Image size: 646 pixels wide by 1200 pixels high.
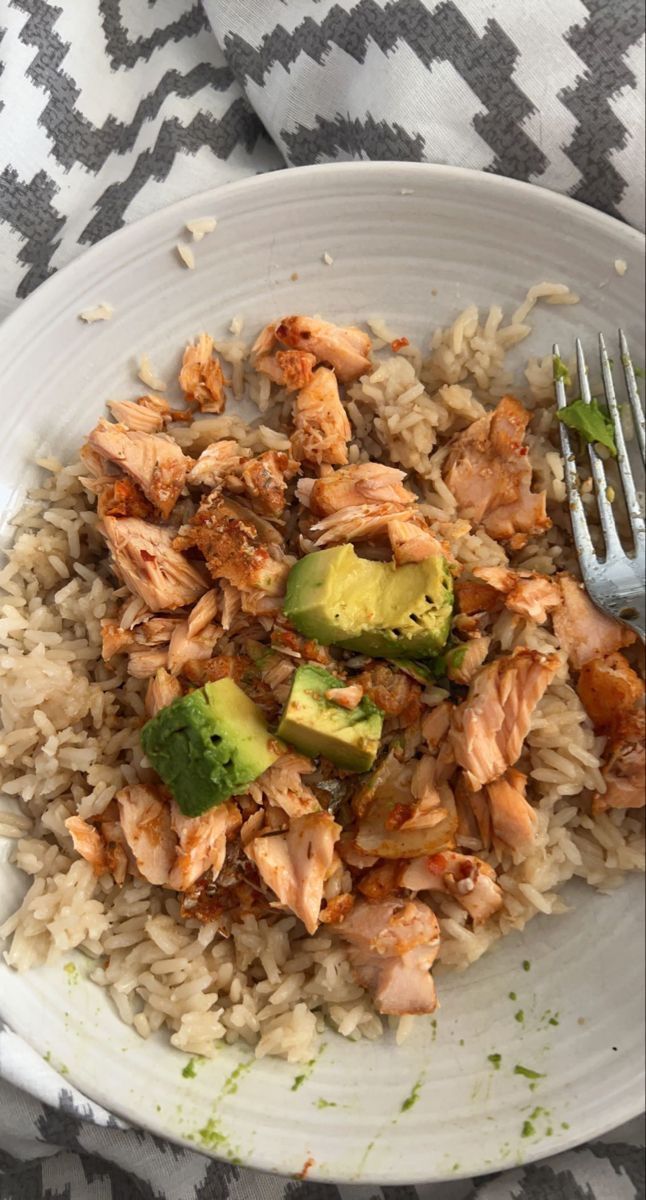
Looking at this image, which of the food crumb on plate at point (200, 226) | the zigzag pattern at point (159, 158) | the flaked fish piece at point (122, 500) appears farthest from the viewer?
the zigzag pattern at point (159, 158)

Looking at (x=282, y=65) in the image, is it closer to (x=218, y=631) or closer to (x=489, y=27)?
(x=489, y=27)

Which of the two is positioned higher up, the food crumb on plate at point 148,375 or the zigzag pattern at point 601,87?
the zigzag pattern at point 601,87

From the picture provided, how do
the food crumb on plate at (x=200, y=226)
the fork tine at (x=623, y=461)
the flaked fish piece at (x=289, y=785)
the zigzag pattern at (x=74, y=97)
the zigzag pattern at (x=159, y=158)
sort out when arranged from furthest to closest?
the zigzag pattern at (x=159, y=158) < the zigzag pattern at (x=74, y=97) < the food crumb on plate at (x=200, y=226) < the fork tine at (x=623, y=461) < the flaked fish piece at (x=289, y=785)

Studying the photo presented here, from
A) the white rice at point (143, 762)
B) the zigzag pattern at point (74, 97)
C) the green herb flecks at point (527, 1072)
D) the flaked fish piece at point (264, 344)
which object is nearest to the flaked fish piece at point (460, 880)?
the white rice at point (143, 762)

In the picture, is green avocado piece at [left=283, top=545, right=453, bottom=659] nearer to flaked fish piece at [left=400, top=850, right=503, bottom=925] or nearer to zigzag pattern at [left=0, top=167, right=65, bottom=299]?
flaked fish piece at [left=400, top=850, right=503, bottom=925]

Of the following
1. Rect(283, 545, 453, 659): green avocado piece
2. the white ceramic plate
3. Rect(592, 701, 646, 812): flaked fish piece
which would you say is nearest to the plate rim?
the white ceramic plate

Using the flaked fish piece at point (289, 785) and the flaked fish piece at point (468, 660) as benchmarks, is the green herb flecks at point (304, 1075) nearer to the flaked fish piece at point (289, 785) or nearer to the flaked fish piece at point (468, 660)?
the flaked fish piece at point (289, 785)

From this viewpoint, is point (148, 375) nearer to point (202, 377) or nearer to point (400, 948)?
point (202, 377)
